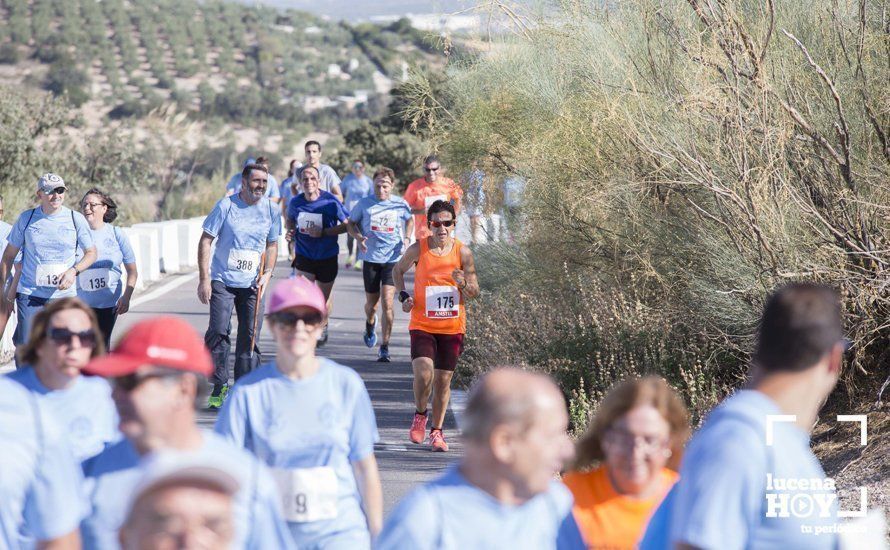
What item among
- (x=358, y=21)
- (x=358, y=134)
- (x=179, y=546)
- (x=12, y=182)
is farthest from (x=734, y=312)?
(x=358, y=21)

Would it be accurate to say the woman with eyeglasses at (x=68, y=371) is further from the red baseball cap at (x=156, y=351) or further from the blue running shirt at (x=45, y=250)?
the blue running shirt at (x=45, y=250)

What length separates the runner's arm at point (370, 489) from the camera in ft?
14.8

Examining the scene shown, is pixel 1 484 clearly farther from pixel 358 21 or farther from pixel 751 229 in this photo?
pixel 358 21

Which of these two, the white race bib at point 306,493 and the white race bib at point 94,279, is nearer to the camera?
the white race bib at point 306,493

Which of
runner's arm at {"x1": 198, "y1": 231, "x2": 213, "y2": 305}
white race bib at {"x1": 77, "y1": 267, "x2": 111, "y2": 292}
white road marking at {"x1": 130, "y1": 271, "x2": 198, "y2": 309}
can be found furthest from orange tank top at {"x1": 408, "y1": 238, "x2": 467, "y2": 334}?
white road marking at {"x1": 130, "y1": 271, "x2": 198, "y2": 309}

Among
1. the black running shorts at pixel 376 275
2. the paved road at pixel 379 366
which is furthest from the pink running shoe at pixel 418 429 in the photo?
the black running shorts at pixel 376 275

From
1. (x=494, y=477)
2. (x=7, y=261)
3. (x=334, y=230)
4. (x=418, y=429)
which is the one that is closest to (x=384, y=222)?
(x=334, y=230)

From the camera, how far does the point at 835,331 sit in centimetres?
300

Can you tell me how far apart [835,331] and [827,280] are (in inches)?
227

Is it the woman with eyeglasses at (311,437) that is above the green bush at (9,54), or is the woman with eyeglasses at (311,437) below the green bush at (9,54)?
below

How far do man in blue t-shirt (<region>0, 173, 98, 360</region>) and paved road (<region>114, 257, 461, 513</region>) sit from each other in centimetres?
145

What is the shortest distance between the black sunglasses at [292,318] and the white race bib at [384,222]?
8.84 metres

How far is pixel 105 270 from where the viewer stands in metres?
9.91

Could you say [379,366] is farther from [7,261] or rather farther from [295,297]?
[295,297]
